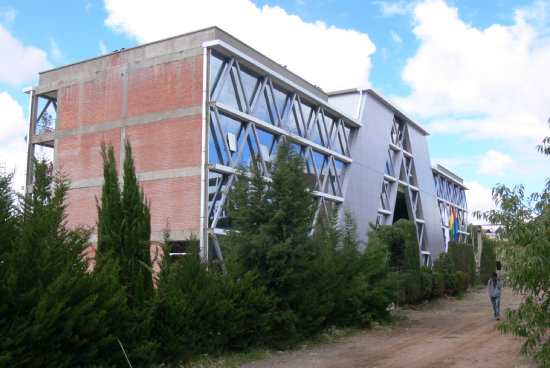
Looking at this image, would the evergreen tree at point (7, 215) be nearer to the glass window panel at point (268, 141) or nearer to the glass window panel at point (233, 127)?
the glass window panel at point (233, 127)

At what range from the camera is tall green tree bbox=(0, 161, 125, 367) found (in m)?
7.54

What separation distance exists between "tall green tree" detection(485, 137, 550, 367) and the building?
38.0 ft

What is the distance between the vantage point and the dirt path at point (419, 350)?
458 inches

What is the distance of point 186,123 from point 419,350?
46.8 ft

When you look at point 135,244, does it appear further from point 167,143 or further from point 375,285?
point 167,143

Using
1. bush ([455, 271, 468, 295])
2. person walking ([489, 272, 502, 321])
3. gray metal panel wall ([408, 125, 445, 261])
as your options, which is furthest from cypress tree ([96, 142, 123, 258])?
gray metal panel wall ([408, 125, 445, 261])

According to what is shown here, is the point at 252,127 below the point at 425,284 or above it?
above

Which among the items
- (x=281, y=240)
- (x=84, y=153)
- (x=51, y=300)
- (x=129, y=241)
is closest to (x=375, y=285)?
(x=281, y=240)

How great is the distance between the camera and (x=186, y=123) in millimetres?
23062

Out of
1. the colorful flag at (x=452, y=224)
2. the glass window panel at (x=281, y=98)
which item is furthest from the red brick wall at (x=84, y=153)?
the colorful flag at (x=452, y=224)

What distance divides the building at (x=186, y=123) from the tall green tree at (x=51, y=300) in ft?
32.6

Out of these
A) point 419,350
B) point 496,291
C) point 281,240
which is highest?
point 281,240

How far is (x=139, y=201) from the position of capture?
11.7 meters

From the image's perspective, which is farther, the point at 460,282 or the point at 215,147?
the point at 460,282
